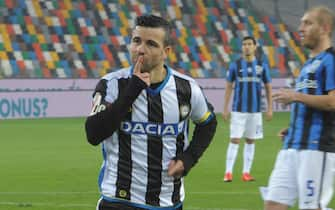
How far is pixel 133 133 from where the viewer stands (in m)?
4.81

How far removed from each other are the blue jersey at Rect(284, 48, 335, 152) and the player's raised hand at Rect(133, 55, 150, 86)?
5.97ft

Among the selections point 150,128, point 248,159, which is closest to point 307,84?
point 150,128

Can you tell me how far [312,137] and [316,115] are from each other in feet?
0.50

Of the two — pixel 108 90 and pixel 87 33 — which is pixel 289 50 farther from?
pixel 108 90

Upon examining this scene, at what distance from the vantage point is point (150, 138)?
15.8 feet

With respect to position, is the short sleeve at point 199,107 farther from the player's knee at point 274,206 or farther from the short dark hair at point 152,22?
the player's knee at point 274,206

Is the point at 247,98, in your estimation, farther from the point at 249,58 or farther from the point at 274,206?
the point at 274,206

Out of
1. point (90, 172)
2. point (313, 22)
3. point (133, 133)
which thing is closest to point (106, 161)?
point (133, 133)

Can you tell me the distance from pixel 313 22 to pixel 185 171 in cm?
178

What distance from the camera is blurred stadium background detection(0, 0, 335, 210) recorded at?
13.3 meters

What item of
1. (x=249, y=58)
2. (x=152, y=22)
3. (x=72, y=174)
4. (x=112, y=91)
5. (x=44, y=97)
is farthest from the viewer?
(x=44, y=97)

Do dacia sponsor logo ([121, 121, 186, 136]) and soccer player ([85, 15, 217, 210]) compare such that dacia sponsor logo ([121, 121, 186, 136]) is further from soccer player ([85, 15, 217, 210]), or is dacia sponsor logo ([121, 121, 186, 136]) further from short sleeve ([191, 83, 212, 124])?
short sleeve ([191, 83, 212, 124])

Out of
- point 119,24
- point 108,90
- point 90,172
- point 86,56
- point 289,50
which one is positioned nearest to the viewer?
point 108,90

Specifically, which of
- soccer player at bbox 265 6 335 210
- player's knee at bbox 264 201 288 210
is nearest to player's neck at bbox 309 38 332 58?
soccer player at bbox 265 6 335 210
